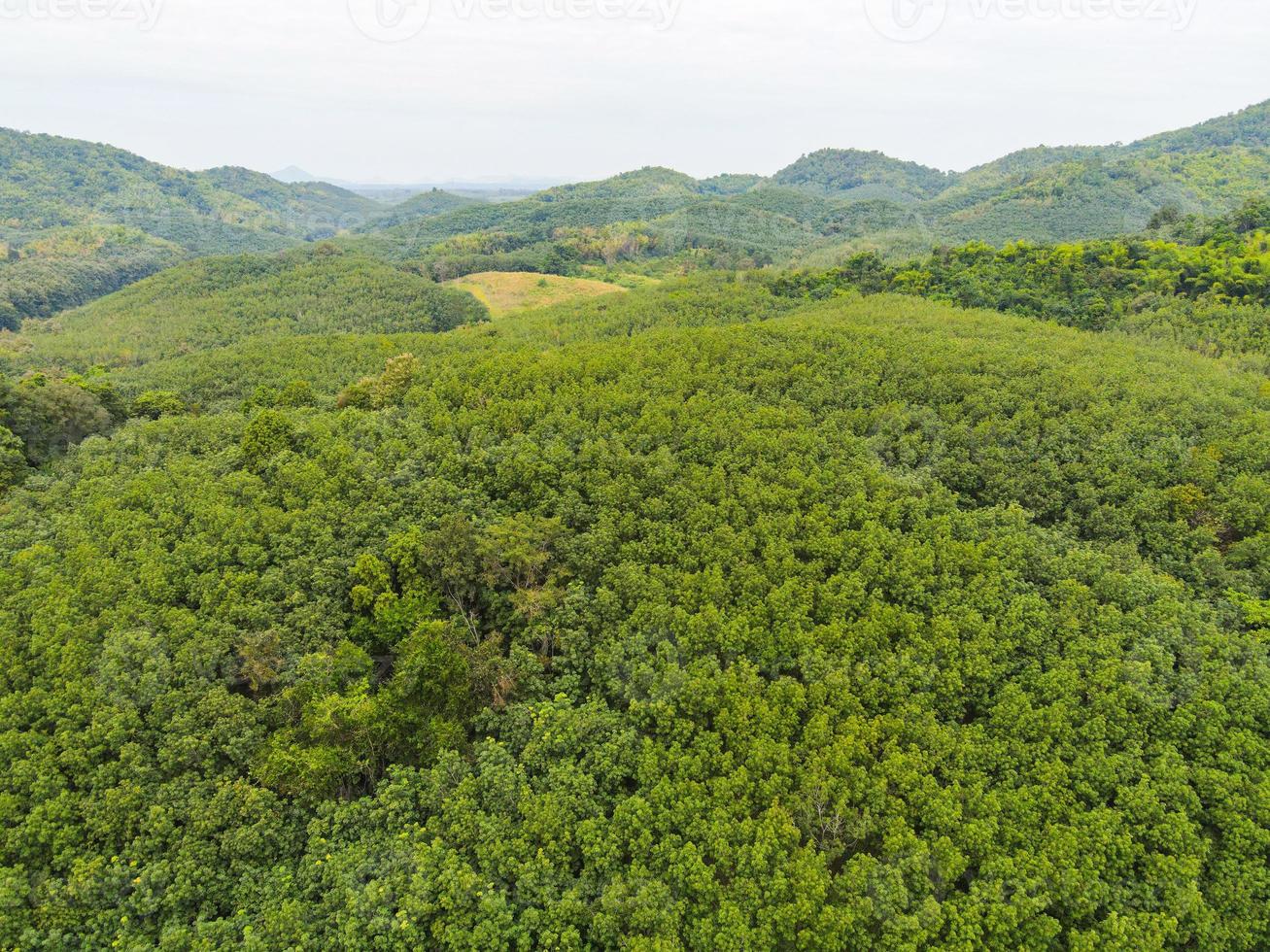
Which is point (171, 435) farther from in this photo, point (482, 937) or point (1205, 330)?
point (1205, 330)

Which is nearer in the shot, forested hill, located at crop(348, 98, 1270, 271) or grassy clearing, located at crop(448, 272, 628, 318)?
grassy clearing, located at crop(448, 272, 628, 318)

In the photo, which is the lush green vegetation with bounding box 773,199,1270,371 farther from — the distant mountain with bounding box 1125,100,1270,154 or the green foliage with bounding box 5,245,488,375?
the distant mountain with bounding box 1125,100,1270,154

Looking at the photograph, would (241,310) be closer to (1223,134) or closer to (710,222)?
(710,222)

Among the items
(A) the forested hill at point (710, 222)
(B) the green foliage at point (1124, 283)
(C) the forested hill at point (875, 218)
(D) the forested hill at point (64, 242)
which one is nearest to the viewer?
(B) the green foliage at point (1124, 283)

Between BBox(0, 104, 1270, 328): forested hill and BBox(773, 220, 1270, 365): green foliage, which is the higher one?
BBox(0, 104, 1270, 328): forested hill

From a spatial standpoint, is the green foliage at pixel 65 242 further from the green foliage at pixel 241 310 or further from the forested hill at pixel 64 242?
the green foliage at pixel 241 310

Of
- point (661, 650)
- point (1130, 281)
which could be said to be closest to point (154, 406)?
point (661, 650)

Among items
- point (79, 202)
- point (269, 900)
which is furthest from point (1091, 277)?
point (79, 202)

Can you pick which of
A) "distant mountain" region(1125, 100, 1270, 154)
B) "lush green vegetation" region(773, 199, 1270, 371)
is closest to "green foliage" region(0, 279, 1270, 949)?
"lush green vegetation" region(773, 199, 1270, 371)

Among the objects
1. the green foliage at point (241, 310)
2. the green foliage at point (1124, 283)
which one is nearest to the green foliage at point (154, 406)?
the green foliage at point (241, 310)

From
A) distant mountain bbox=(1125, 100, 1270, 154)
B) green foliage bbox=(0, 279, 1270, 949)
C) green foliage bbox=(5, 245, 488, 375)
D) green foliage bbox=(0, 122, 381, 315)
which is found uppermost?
distant mountain bbox=(1125, 100, 1270, 154)
